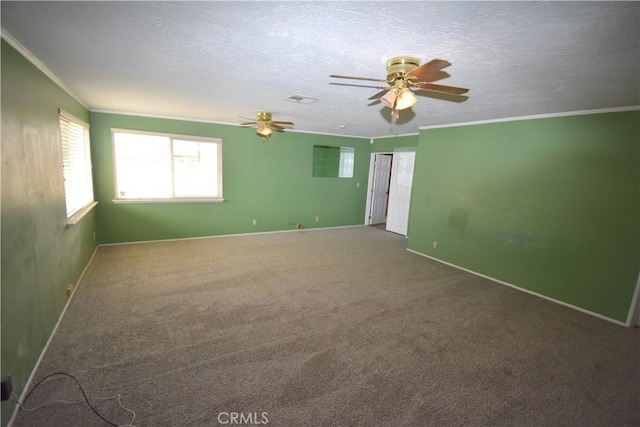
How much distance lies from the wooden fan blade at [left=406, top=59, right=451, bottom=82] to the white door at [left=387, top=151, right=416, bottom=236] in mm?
4471

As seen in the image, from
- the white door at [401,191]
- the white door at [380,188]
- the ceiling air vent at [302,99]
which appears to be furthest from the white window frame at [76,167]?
Answer: the white door at [380,188]

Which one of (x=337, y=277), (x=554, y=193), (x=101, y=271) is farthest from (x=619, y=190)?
(x=101, y=271)

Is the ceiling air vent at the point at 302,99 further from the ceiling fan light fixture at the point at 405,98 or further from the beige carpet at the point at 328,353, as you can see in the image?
the beige carpet at the point at 328,353

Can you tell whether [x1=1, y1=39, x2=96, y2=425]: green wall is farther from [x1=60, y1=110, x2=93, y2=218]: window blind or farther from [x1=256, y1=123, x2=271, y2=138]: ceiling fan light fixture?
[x1=256, y1=123, x2=271, y2=138]: ceiling fan light fixture

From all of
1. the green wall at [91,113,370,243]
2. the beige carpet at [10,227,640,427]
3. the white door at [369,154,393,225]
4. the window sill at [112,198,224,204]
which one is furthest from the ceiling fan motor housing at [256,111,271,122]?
the white door at [369,154,393,225]

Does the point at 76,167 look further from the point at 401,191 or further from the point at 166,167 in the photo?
the point at 401,191

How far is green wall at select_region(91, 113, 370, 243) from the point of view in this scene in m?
4.66

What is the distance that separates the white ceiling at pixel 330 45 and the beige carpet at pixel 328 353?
7.56ft

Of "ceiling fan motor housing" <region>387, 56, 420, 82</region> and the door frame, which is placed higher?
"ceiling fan motor housing" <region>387, 56, 420, 82</region>

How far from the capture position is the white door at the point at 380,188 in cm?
734

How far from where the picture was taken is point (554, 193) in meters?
3.45

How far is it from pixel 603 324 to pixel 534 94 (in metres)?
2.65

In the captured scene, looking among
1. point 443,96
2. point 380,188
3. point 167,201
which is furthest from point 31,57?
point 380,188

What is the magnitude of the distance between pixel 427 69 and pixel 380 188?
5.90 meters
